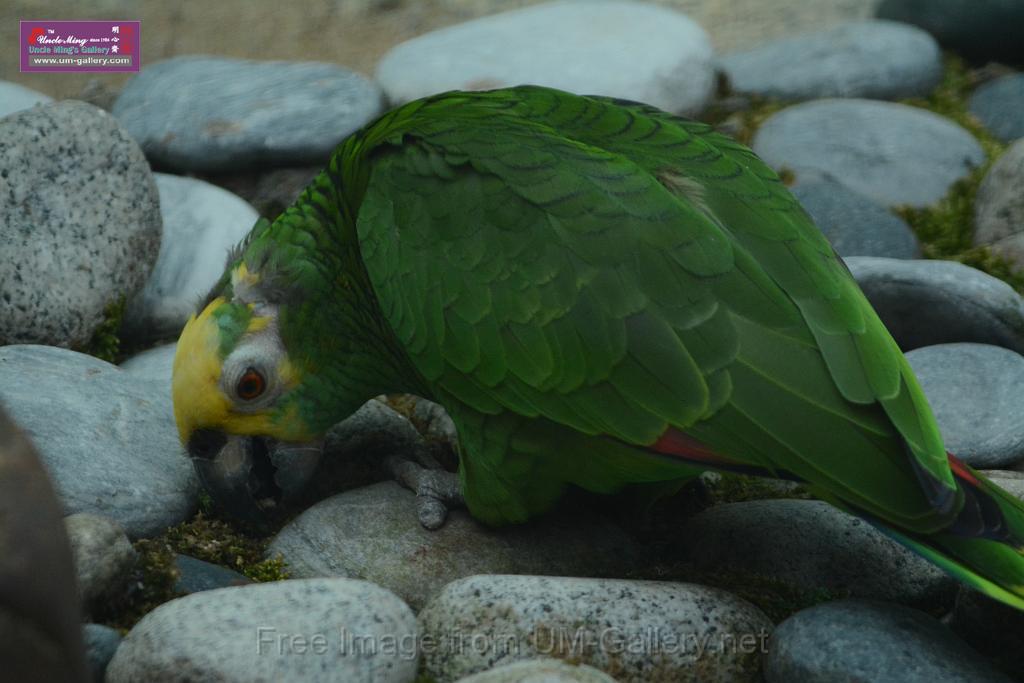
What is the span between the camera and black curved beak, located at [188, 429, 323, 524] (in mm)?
3457

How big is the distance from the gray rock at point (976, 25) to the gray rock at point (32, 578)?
6092 millimetres

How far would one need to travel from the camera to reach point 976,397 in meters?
3.90

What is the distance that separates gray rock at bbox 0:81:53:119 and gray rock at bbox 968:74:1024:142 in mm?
4654

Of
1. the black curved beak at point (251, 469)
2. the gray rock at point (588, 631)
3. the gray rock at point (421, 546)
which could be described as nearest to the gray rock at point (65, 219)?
the black curved beak at point (251, 469)

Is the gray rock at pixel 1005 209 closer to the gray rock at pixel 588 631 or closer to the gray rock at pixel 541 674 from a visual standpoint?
the gray rock at pixel 588 631

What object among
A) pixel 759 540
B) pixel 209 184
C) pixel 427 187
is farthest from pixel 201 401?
pixel 209 184

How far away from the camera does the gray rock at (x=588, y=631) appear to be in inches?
111

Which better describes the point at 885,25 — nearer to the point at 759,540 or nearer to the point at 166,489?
the point at 759,540

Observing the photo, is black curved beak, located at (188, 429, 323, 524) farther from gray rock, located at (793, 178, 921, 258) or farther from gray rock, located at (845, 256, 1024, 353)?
gray rock, located at (793, 178, 921, 258)

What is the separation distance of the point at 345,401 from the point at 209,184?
208 centimetres

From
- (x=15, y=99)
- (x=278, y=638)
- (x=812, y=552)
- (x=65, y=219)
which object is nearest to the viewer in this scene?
(x=278, y=638)

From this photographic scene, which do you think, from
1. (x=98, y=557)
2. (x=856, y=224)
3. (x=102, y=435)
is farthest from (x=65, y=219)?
(x=856, y=224)

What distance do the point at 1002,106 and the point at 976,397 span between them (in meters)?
2.84

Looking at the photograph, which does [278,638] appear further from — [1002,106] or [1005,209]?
[1002,106]
